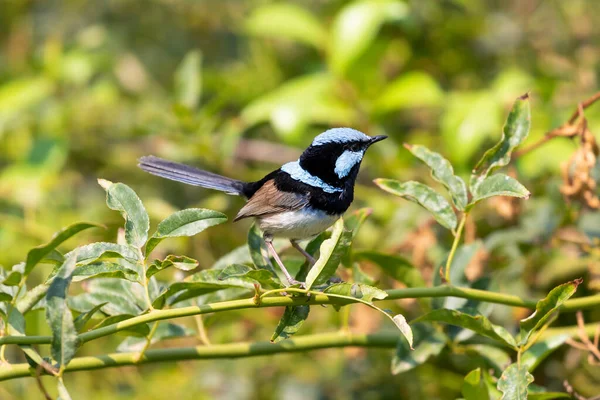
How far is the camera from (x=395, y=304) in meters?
3.05

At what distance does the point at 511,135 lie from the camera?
2254mm

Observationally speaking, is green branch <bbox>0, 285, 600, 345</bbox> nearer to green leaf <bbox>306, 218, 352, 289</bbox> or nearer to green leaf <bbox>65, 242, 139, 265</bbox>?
green leaf <bbox>306, 218, 352, 289</bbox>

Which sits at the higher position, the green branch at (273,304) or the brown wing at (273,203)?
the green branch at (273,304)

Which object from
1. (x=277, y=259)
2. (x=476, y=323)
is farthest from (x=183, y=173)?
(x=476, y=323)

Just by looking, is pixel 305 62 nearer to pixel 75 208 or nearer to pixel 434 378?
pixel 75 208

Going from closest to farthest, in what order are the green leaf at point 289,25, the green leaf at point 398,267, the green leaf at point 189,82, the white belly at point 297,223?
the green leaf at point 398,267, the white belly at point 297,223, the green leaf at point 189,82, the green leaf at point 289,25

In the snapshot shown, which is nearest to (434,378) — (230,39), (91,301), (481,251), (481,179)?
(481,251)

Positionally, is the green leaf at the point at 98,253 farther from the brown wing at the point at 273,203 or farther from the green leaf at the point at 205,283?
the brown wing at the point at 273,203

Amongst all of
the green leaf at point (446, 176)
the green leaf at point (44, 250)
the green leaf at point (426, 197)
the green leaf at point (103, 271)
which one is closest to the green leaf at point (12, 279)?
the green leaf at point (44, 250)

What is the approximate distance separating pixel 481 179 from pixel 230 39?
4.63 m

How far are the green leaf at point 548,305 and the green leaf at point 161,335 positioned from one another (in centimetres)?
100

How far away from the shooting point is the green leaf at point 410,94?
3.78 meters

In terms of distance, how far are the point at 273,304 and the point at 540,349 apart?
0.87m

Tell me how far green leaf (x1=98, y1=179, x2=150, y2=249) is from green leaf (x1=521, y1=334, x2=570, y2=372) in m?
1.17
